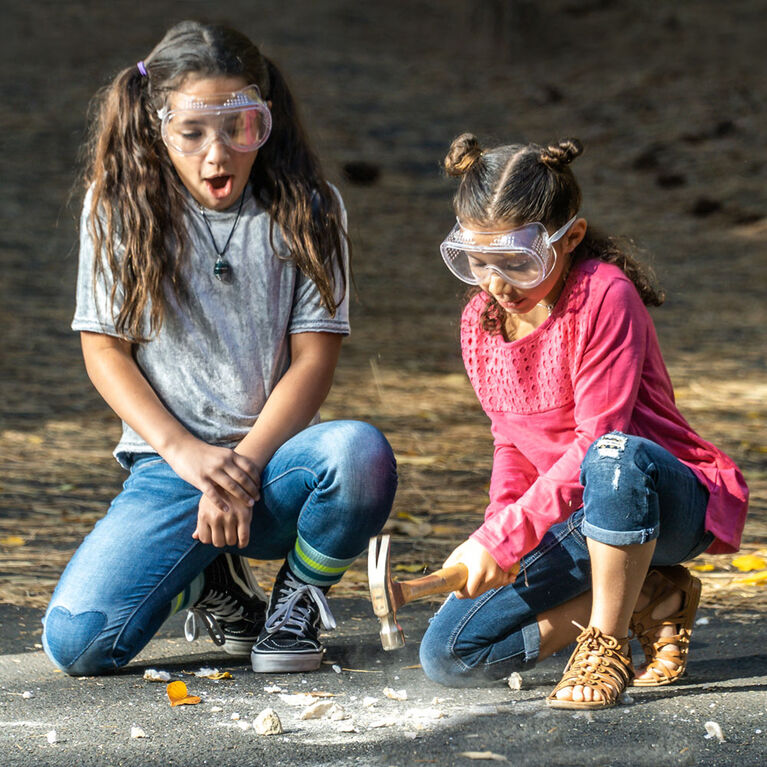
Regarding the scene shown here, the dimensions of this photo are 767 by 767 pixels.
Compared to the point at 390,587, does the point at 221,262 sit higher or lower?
higher

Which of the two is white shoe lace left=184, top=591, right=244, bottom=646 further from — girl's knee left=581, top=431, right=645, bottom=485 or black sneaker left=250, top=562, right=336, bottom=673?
girl's knee left=581, top=431, right=645, bottom=485

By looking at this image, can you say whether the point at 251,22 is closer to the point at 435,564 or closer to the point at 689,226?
the point at 689,226

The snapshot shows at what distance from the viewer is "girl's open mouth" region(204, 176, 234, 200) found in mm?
3092

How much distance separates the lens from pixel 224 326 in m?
3.16

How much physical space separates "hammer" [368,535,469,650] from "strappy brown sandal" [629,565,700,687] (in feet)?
1.74

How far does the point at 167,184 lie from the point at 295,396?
64 centimetres

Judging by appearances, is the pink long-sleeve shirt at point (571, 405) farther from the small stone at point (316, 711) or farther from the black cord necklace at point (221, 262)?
the black cord necklace at point (221, 262)

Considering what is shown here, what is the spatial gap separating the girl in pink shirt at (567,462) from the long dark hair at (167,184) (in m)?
0.49

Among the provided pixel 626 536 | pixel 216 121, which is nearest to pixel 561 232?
pixel 626 536

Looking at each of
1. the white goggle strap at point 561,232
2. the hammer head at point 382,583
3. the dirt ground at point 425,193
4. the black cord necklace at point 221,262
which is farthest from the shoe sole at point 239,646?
the white goggle strap at point 561,232

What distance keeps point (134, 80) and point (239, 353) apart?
0.74 meters

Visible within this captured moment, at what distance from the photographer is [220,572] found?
3160mm

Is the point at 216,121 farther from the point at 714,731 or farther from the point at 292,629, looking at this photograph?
the point at 714,731

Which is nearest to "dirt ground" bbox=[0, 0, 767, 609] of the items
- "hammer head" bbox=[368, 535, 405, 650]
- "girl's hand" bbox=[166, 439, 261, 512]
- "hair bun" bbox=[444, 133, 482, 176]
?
"hair bun" bbox=[444, 133, 482, 176]
